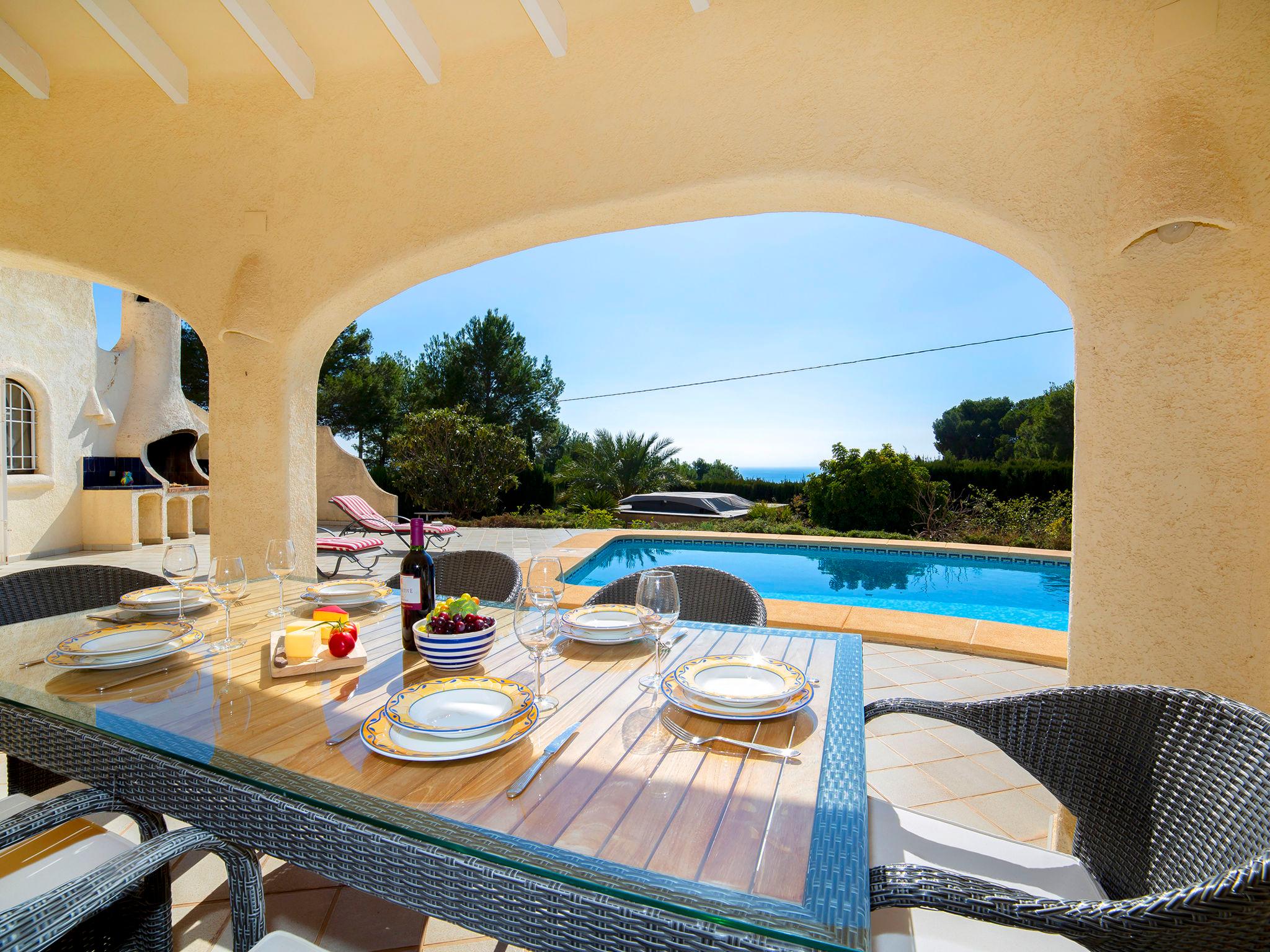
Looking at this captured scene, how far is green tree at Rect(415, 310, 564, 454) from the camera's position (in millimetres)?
17703

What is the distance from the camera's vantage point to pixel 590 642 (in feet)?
5.08

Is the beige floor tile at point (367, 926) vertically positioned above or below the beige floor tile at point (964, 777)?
below

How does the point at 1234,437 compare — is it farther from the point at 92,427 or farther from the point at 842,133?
the point at 92,427

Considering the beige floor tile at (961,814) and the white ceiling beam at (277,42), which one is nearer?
the beige floor tile at (961,814)

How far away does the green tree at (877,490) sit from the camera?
9.66 m

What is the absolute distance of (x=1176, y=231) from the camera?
1.78m

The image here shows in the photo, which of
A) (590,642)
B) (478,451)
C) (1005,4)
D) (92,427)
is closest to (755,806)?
(590,642)

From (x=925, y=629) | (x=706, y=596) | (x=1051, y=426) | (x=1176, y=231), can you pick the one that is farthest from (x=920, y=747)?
(x=1051, y=426)

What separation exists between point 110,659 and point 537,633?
899 mm

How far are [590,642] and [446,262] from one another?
2.23 meters

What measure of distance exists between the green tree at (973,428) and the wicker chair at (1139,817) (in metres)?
22.6

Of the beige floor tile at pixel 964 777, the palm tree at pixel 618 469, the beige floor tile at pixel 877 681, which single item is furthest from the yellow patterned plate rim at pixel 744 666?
the palm tree at pixel 618 469

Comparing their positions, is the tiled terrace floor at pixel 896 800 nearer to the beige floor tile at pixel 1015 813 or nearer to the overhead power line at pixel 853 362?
the beige floor tile at pixel 1015 813

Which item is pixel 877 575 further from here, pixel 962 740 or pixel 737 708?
pixel 737 708
